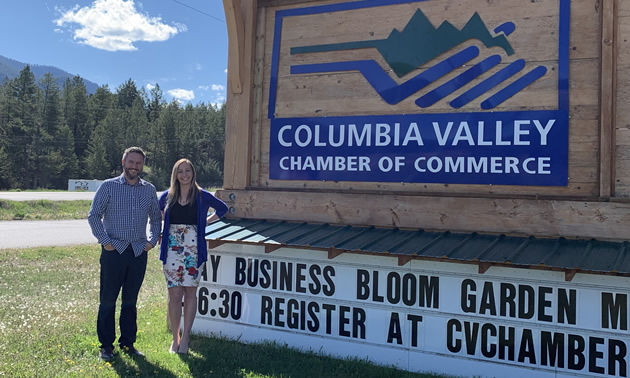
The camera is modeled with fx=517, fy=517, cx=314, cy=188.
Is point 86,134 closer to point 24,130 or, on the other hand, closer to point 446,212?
point 24,130

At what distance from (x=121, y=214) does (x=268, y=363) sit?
6.34 ft

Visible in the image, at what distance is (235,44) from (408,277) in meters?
3.14

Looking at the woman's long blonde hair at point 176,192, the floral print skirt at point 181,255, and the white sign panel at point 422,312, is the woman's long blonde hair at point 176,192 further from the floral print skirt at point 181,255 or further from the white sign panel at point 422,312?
the white sign panel at point 422,312

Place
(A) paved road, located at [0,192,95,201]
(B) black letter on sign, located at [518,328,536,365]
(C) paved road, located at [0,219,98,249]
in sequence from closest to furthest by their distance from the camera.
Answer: (B) black letter on sign, located at [518,328,536,365]
(C) paved road, located at [0,219,98,249]
(A) paved road, located at [0,192,95,201]

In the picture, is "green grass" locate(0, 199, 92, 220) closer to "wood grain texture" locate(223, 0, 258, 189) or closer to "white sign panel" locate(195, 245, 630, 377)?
"wood grain texture" locate(223, 0, 258, 189)

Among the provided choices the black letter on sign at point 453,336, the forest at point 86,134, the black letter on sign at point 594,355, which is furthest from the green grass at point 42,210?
the forest at point 86,134

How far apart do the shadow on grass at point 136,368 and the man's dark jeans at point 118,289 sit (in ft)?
0.68

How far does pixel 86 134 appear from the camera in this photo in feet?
246

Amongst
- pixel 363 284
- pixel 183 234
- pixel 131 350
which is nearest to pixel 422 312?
pixel 363 284

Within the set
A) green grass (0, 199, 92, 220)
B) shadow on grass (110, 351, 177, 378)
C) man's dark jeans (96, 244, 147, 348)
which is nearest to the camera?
shadow on grass (110, 351, 177, 378)

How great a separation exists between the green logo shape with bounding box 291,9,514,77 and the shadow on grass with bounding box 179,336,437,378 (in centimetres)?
283

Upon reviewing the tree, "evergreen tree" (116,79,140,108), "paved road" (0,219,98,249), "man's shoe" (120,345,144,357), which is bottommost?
"man's shoe" (120,345,144,357)

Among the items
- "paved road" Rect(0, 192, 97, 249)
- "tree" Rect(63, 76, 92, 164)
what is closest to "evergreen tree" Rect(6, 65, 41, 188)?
"tree" Rect(63, 76, 92, 164)

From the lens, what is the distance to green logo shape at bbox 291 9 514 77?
4.82 meters
